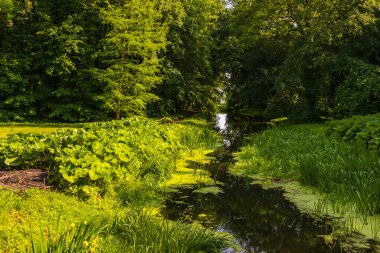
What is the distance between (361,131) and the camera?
12984 mm

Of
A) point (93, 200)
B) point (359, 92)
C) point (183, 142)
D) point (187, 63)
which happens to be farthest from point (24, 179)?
point (187, 63)

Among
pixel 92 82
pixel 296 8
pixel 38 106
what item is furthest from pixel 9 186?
pixel 296 8

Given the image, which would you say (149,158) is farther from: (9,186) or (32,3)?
(32,3)

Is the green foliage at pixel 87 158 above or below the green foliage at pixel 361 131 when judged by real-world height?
below

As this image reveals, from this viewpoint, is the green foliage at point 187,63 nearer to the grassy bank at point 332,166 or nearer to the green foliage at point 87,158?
the grassy bank at point 332,166

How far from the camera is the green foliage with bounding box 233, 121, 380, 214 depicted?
25.3 feet

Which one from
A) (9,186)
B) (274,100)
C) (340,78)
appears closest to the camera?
(9,186)

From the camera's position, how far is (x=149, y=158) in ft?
33.3

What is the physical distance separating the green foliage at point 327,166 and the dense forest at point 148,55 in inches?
269

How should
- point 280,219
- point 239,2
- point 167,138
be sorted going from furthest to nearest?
point 239,2
point 167,138
point 280,219

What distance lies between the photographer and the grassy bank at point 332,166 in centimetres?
758

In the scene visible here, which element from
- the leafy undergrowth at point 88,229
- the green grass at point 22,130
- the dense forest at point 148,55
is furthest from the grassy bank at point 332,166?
the green grass at point 22,130

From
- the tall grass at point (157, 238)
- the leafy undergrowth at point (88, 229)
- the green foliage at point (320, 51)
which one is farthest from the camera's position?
the green foliage at point (320, 51)

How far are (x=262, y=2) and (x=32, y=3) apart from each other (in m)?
17.2
